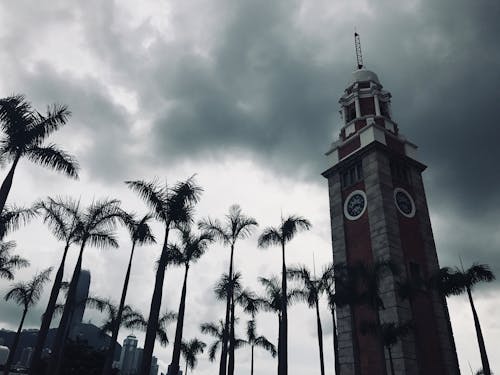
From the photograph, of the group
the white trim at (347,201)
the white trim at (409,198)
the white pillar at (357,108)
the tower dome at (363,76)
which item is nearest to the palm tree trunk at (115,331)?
the white trim at (347,201)

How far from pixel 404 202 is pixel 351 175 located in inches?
201

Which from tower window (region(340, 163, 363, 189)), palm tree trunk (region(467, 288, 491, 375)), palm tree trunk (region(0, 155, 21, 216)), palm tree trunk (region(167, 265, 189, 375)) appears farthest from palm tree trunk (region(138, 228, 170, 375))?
tower window (region(340, 163, 363, 189))

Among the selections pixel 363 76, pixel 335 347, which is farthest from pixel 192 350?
pixel 363 76

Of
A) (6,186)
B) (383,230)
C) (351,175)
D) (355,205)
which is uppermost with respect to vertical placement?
(351,175)

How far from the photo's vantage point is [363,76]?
43312 mm

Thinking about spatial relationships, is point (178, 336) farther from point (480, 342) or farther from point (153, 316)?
point (480, 342)

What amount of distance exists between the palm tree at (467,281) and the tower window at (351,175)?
37.6ft

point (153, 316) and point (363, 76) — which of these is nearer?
point (153, 316)

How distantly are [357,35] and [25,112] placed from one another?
43670 mm

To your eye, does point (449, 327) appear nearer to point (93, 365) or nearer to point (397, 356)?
point (397, 356)

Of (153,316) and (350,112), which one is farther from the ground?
(350,112)

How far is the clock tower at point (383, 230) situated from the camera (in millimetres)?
27812

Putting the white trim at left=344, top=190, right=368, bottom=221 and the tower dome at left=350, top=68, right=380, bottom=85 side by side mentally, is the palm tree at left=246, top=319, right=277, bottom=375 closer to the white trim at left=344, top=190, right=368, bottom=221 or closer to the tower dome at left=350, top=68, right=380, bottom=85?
the white trim at left=344, top=190, right=368, bottom=221

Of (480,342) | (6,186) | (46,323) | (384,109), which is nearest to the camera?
(6,186)
